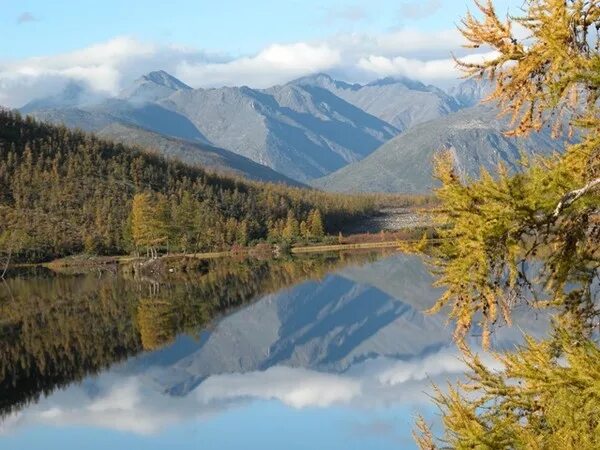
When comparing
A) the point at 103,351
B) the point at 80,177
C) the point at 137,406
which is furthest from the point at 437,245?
the point at 80,177

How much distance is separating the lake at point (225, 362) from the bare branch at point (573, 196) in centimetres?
348

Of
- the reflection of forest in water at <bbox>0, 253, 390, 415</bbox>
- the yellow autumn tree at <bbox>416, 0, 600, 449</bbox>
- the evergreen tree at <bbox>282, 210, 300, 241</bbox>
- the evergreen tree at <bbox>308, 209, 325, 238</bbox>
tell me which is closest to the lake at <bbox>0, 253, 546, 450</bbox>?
the reflection of forest in water at <bbox>0, 253, 390, 415</bbox>

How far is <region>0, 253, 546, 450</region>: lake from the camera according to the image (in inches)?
1320

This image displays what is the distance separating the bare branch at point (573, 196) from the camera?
8.43m

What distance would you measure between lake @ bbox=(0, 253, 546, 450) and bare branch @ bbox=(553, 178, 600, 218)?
3.48m

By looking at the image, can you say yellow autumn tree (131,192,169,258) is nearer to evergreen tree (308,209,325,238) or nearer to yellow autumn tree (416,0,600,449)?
evergreen tree (308,209,325,238)

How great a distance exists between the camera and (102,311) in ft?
226

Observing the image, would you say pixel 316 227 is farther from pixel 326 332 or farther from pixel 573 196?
pixel 573 196

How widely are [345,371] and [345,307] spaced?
86.0ft

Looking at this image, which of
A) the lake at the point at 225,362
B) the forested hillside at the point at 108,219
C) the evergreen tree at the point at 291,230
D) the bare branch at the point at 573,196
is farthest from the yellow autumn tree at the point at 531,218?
the evergreen tree at the point at 291,230

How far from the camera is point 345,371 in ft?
158

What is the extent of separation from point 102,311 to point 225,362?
70.9 ft

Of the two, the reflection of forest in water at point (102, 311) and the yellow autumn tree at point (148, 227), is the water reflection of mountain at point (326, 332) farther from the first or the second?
the yellow autumn tree at point (148, 227)

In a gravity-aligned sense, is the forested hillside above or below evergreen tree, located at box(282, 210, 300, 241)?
above
